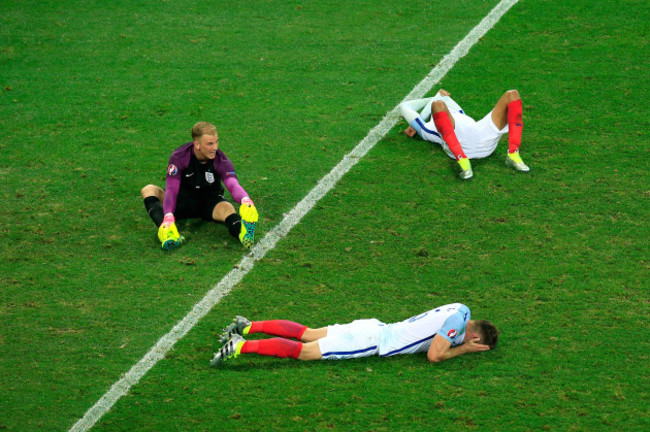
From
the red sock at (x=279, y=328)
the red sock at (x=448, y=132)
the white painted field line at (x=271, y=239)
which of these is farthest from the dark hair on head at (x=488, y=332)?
the red sock at (x=448, y=132)

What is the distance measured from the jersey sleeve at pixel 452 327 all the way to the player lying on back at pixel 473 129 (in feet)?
9.78

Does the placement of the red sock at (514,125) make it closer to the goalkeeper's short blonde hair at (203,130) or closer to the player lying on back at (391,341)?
the player lying on back at (391,341)

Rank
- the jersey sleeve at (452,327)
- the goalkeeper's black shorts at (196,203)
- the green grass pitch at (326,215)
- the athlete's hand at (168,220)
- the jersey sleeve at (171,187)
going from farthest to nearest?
the goalkeeper's black shorts at (196,203) < the jersey sleeve at (171,187) < the athlete's hand at (168,220) < the jersey sleeve at (452,327) < the green grass pitch at (326,215)

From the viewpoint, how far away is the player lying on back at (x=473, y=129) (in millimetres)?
9133

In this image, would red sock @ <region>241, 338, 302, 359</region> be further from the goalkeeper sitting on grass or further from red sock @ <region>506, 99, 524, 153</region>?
red sock @ <region>506, 99, 524, 153</region>

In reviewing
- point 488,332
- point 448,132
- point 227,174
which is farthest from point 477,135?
point 488,332

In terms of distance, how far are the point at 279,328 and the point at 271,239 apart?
1715mm

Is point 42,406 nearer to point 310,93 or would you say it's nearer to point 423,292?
point 423,292

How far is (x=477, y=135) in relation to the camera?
9.34m

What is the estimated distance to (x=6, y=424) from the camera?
575 cm

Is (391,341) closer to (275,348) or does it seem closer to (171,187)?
(275,348)

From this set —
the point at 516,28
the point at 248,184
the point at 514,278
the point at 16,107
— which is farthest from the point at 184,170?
the point at 516,28

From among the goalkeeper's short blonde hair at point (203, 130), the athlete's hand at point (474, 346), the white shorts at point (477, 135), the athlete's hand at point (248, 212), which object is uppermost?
the goalkeeper's short blonde hair at point (203, 130)

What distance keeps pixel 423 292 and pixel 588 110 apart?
4.47 m
